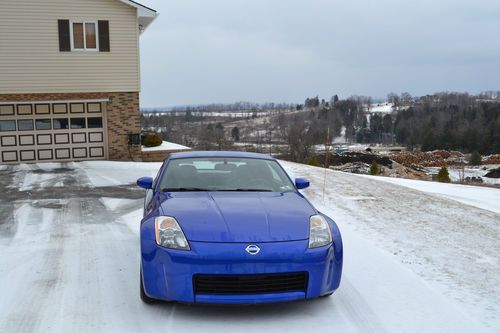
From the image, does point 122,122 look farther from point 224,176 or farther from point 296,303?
point 296,303

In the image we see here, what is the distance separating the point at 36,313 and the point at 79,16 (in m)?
14.6

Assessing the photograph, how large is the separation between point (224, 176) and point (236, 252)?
1.74 metres

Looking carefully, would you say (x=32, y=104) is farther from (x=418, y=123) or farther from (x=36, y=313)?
(x=418, y=123)

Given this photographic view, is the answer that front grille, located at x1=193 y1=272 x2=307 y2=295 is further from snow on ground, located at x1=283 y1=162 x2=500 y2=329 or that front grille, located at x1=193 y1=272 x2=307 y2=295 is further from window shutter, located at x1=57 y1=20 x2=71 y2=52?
window shutter, located at x1=57 y1=20 x2=71 y2=52

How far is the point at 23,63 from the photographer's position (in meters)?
16.1

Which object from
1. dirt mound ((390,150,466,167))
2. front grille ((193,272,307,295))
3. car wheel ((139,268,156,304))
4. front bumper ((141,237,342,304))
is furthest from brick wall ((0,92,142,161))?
dirt mound ((390,150,466,167))

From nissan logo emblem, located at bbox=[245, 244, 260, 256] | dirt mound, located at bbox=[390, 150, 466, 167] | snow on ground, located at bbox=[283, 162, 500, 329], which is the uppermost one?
nissan logo emblem, located at bbox=[245, 244, 260, 256]

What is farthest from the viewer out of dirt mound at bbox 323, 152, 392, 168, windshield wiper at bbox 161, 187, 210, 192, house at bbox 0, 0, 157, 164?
dirt mound at bbox 323, 152, 392, 168

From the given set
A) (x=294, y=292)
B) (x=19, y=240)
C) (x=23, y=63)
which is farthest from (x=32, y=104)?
(x=294, y=292)

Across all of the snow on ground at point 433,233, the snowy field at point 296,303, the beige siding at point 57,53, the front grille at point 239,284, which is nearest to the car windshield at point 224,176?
the snowy field at point 296,303

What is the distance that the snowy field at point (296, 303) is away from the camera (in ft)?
12.8

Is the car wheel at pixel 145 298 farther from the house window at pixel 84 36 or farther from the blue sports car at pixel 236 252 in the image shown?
the house window at pixel 84 36

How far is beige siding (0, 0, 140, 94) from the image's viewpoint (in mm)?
15898

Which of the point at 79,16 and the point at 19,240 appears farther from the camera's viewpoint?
the point at 79,16
